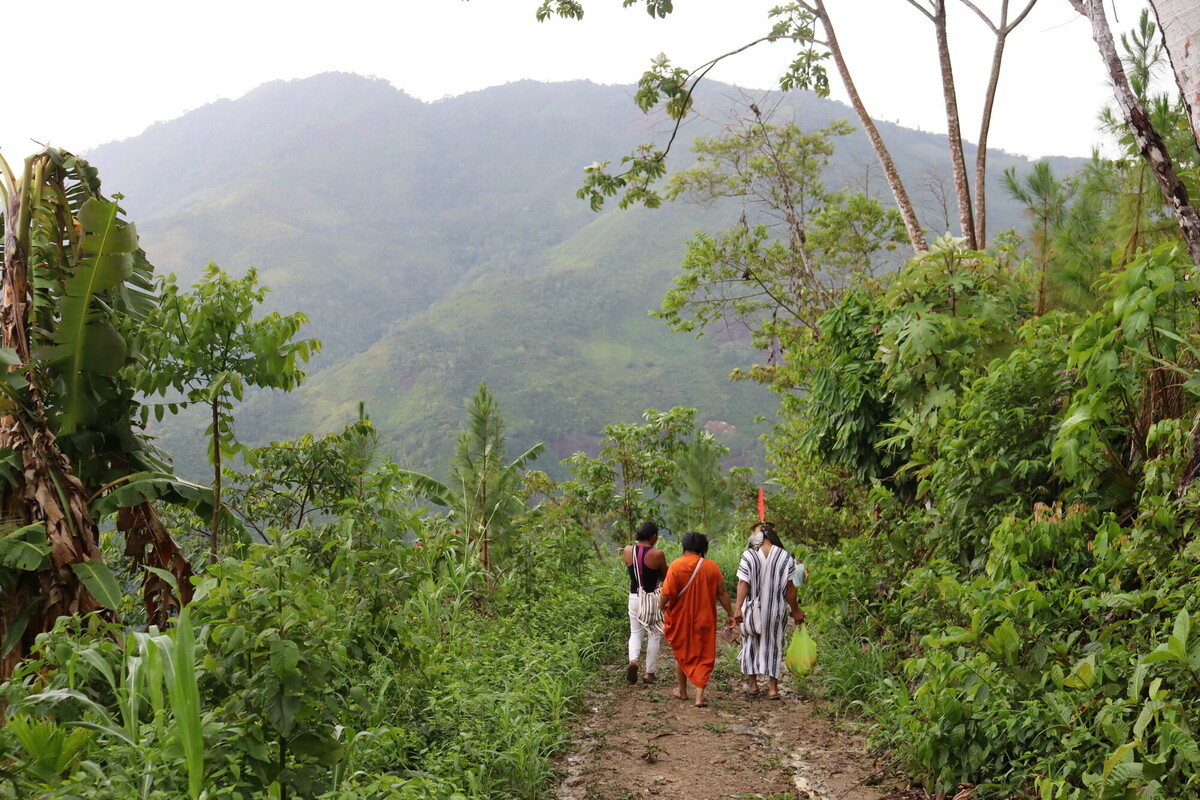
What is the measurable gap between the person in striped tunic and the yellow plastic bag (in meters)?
0.47

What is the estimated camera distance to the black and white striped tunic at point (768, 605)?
7191 millimetres

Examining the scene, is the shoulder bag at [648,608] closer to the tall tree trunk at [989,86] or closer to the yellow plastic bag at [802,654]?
the yellow plastic bag at [802,654]

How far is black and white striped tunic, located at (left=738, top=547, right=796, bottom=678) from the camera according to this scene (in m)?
7.19

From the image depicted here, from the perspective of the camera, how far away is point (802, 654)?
6.60 metres

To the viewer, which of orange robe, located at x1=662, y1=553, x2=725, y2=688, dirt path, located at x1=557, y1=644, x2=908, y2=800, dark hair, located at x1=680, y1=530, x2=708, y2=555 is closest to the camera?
dirt path, located at x1=557, y1=644, x2=908, y2=800

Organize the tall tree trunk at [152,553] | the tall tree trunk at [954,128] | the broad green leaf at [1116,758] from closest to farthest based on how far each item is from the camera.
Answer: the broad green leaf at [1116,758]
the tall tree trunk at [152,553]
the tall tree trunk at [954,128]

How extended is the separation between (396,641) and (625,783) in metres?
1.58

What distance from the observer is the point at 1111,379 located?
3.71 meters

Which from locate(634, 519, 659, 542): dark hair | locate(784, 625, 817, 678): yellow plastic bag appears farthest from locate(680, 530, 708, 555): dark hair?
locate(784, 625, 817, 678): yellow plastic bag

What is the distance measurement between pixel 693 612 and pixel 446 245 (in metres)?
116

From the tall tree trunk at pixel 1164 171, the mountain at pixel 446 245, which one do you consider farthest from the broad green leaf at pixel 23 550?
the mountain at pixel 446 245

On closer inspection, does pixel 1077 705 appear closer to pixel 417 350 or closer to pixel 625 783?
pixel 625 783

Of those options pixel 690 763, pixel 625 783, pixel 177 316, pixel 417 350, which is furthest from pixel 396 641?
pixel 417 350

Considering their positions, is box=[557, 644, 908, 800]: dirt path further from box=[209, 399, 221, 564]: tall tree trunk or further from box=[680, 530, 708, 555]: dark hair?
box=[209, 399, 221, 564]: tall tree trunk
